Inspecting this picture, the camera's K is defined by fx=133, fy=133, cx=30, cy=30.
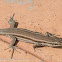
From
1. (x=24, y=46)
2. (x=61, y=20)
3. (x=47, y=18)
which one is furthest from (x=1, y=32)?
(x=61, y=20)

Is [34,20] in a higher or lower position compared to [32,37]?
higher

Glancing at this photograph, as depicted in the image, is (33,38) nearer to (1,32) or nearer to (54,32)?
(54,32)

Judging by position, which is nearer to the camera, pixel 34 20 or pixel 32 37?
pixel 32 37
